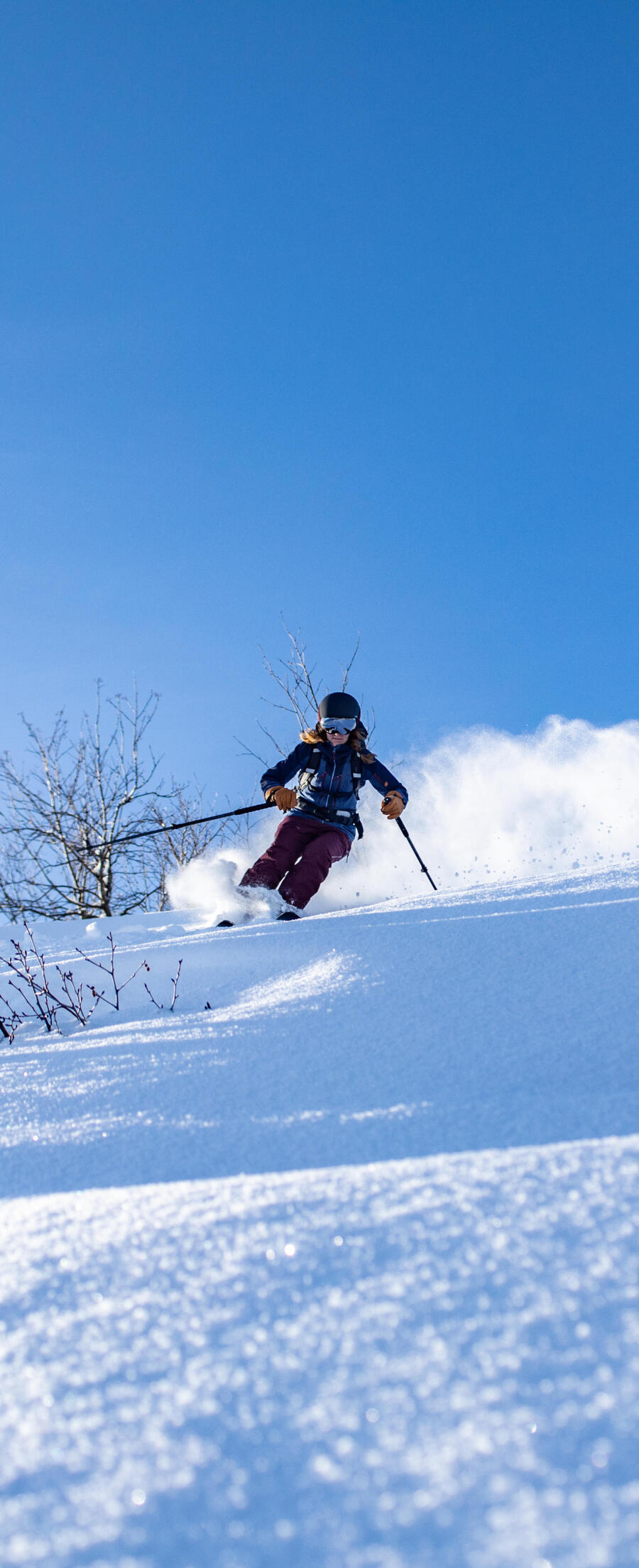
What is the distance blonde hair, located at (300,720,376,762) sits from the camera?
6793 millimetres

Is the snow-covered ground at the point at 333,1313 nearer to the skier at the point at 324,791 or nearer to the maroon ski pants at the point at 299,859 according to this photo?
the maroon ski pants at the point at 299,859

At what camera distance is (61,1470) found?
78 cm

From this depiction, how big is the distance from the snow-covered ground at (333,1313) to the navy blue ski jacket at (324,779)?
14.8 ft

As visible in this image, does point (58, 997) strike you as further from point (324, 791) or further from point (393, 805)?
point (393, 805)

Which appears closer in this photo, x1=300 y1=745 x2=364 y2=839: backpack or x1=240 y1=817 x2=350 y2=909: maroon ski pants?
x1=240 y1=817 x2=350 y2=909: maroon ski pants

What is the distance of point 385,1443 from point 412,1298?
21cm

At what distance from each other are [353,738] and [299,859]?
3.79ft

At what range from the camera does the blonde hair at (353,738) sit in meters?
6.79

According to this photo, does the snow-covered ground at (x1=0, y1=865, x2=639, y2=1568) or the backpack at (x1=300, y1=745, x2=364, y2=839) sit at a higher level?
the backpack at (x1=300, y1=745, x2=364, y2=839)

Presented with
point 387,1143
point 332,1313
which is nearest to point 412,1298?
point 332,1313

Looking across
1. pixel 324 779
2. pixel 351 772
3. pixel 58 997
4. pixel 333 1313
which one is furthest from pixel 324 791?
pixel 333 1313

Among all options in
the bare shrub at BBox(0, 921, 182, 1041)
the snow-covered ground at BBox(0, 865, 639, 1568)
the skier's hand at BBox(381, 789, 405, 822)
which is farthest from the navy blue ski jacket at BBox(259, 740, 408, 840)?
the snow-covered ground at BBox(0, 865, 639, 1568)

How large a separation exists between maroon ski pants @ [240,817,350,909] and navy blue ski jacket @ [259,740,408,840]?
0.11 meters

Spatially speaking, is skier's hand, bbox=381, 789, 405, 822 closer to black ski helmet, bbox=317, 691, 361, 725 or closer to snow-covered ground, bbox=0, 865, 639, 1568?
black ski helmet, bbox=317, 691, 361, 725
